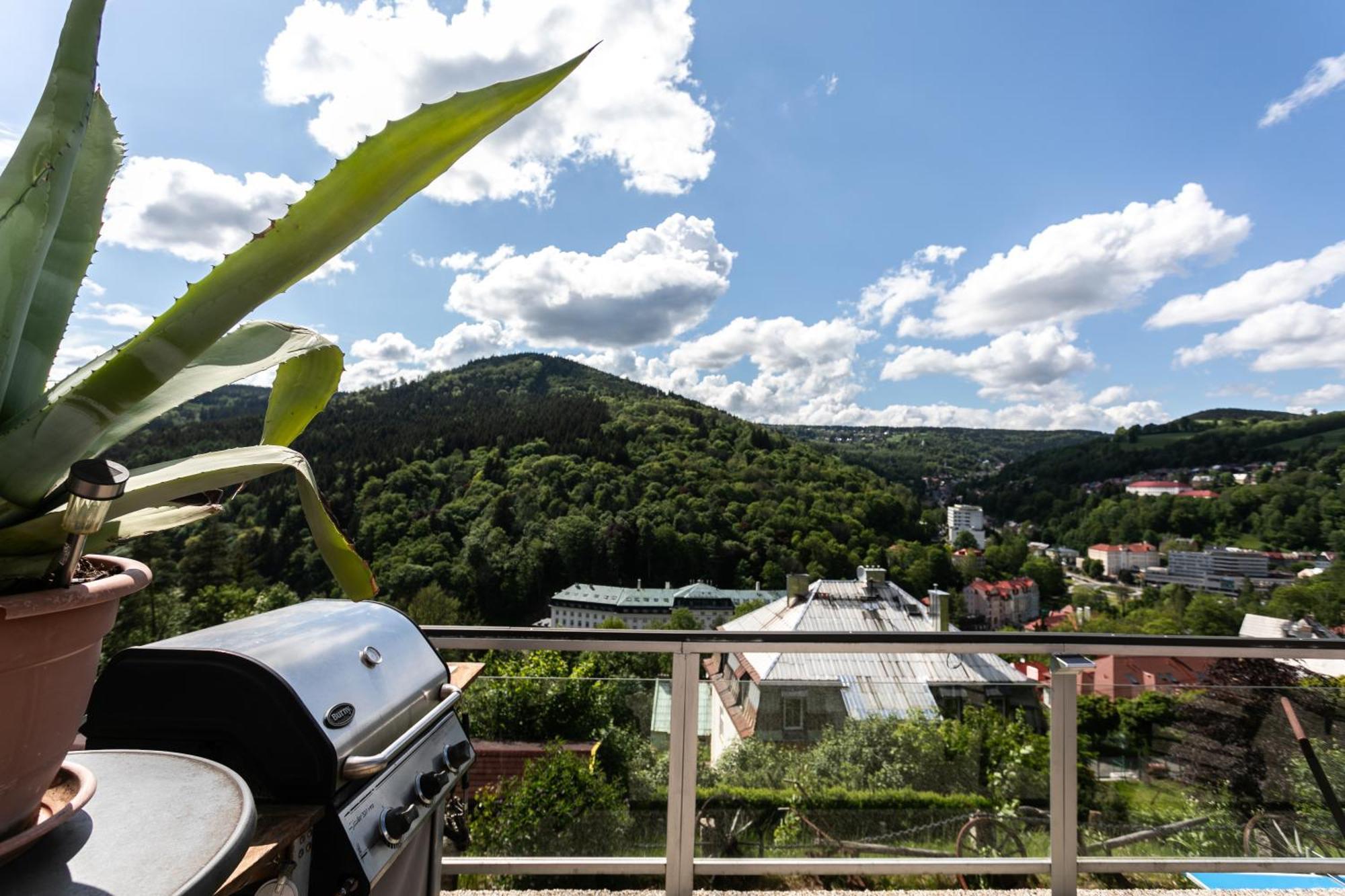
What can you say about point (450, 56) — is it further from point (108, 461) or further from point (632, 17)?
Result: point (108, 461)

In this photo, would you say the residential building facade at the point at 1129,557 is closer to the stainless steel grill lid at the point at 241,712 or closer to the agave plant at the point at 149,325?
the stainless steel grill lid at the point at 241,712

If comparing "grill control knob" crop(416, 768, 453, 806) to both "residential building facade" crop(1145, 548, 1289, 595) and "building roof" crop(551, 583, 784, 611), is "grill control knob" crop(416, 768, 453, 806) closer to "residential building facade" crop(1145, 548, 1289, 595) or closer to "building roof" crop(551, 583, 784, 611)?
"building roof" crop(551, 583, 784, 611)

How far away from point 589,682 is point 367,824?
142 centimetres

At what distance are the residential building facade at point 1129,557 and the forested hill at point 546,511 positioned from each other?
40.3 feet

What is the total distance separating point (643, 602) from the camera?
2762 centimetres

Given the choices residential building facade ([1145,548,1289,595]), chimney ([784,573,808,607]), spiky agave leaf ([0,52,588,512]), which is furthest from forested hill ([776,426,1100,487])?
spiky agave leaf ([0,52,588,512])

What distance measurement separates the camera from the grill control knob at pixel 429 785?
1.27 metres

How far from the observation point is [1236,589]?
96.7 ft

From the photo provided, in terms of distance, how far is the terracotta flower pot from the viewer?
0.52 metres

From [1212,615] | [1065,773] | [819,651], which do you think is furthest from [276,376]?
[1212,615]

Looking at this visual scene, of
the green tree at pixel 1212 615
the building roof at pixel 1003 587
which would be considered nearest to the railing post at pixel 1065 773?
the green tree at pixel 1212 615

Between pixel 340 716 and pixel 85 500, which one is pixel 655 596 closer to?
pixel 340 716

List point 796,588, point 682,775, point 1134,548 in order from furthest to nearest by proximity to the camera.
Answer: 1. point 1134,548
2. point 796,588
3. point 682,775

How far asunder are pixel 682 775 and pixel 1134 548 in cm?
4587
